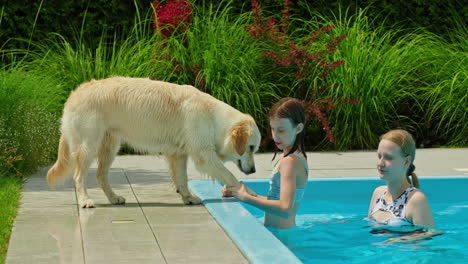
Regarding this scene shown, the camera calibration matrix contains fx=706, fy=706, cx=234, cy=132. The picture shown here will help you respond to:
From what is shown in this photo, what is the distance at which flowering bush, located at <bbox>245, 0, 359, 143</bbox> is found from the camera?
30.2 feet

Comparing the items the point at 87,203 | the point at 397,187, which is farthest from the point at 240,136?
the point at 397,187

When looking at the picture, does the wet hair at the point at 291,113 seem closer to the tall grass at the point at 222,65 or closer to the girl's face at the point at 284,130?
the girl's face at the point at 284,130

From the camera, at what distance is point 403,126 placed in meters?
9.61

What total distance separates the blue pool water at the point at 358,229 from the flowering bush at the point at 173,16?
13.5 ft

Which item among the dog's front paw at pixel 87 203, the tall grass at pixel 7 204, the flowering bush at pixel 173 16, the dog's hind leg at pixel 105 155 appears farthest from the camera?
the flowering bush at pixel 173 16

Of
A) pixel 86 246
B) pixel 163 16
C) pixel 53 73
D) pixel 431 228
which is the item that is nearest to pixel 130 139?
pixel 86 246

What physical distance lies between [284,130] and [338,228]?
131cm

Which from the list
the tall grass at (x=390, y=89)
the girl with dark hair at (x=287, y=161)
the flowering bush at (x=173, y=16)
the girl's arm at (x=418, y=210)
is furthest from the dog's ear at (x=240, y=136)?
the flowering bush at (x=173, y=16)

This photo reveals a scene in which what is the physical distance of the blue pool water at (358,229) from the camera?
4.57m

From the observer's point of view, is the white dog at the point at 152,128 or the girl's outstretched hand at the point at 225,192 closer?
the girl's outstretched hand at the point at 225,192

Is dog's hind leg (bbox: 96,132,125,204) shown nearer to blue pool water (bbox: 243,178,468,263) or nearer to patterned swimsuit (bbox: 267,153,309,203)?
blue pool water (bbox: 243,178,468,263)

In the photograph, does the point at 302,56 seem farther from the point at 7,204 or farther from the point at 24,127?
the point at 7,204

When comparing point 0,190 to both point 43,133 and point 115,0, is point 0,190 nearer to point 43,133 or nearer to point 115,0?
point 43,133

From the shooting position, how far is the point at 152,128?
5.45 meters
